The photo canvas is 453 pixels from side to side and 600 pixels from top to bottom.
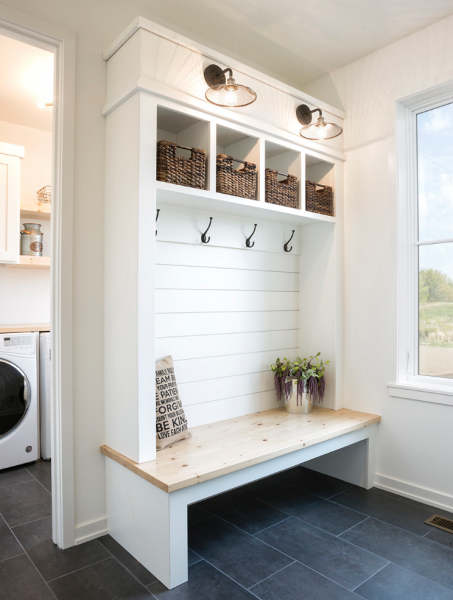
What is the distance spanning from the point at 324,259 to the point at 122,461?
1732 millimetres

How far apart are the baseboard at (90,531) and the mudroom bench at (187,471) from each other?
42 mm

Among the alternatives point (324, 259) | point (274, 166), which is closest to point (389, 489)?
point (324, 259)

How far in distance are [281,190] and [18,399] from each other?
7.53ft

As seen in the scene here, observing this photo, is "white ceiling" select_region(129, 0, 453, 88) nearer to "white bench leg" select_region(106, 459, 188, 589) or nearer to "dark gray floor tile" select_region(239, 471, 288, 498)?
"white bench leg" select_region(106, 459, 188, 589)

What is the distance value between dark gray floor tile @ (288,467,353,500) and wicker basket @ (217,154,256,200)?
178cm

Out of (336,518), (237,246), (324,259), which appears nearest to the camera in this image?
(336,518)

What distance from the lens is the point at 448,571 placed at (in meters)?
1.79

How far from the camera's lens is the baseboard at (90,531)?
2.00 m

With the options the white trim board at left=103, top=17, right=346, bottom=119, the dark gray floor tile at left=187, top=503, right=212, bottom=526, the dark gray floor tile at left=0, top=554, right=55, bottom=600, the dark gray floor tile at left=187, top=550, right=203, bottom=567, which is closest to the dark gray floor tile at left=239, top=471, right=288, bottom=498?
the dark gray floor tile at left=187, top=503, right=212, bottom=526

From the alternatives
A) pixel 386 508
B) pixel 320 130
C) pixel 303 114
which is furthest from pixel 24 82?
pixel 386 508

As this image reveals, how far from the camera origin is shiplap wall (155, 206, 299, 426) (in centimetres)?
230

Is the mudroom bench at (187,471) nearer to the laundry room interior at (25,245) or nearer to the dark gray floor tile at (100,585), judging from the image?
the dark gray floor tile at (100,585)

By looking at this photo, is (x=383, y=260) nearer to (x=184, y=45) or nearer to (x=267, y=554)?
(x=184, y=45)

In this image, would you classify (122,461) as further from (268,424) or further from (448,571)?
(448,571)
